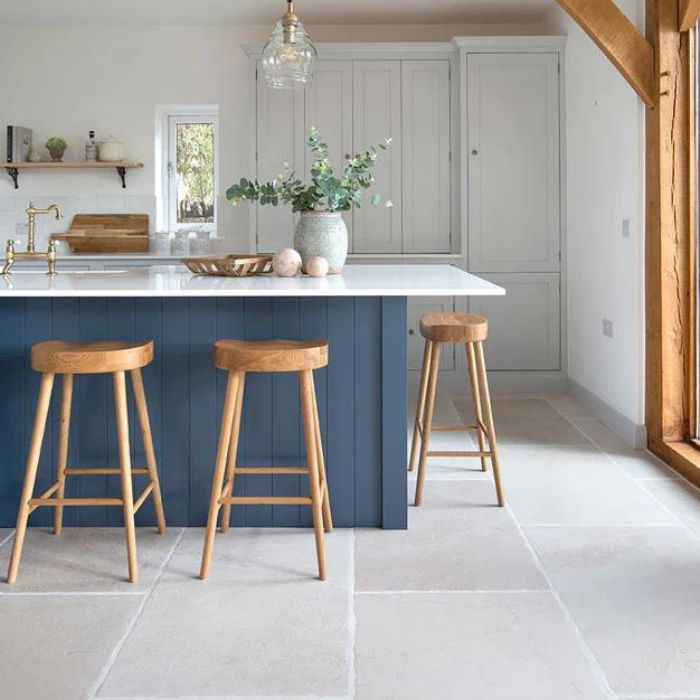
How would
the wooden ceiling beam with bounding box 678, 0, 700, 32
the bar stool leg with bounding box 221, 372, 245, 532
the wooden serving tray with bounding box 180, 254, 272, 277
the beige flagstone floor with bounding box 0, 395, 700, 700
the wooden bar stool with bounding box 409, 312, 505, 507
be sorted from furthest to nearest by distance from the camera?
the wooden ceiling beam with bounding box 678, 0, 700, 32 → the wooden bar stool with bounding box 409, 312, 505, 507 → the wooden serving tray with bounding box 180, 254, 272, 277 → the bar stool leg with bounding box 221, 372, 245, 532 → the beige flagstone floor with bounding box 0, 395, 700, 700

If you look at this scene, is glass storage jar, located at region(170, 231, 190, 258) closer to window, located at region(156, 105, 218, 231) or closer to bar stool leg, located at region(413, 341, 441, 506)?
window, located at region(156, 105, 218, 231)

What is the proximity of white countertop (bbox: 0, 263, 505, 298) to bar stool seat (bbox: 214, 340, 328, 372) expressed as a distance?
18 cm

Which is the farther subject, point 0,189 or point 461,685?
point 0,189

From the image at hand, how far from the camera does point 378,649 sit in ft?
7.98

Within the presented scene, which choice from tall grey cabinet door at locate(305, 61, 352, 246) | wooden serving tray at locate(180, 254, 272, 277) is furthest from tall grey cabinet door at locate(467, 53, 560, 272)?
wooden serving tray at locate(180, 254, 272, 277)

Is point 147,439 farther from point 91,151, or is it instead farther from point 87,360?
point 91,151

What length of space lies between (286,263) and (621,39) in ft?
6.98

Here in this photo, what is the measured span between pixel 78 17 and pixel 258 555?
15.9 feet

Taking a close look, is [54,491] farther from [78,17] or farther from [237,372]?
[78,17]

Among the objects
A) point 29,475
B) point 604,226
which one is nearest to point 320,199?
point 29,475

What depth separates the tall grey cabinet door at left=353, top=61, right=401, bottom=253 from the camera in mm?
6535

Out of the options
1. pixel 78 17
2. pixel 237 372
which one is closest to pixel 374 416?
pixel 237 372

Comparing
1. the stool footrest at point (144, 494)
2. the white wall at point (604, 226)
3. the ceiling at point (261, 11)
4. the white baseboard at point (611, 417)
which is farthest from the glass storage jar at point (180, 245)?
the stool footrest at point (144, 494)

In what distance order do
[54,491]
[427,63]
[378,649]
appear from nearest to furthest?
[378,649] → [54,491] → [427,63]
